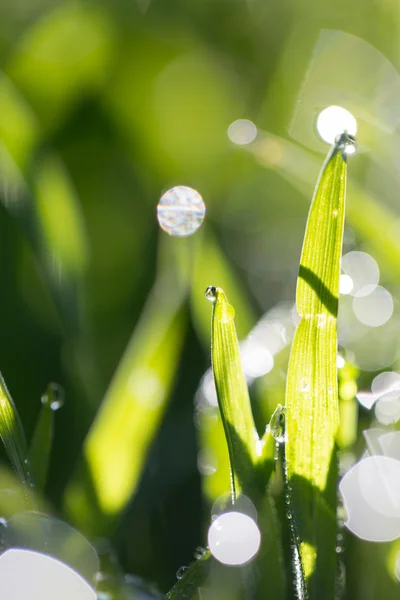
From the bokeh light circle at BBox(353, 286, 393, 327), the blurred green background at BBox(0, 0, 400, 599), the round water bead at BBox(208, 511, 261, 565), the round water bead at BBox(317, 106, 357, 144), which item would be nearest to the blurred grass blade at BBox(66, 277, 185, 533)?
the blurred green background at BBox(0, 0, 400, 599)

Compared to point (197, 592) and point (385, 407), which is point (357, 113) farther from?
point (197, 592)

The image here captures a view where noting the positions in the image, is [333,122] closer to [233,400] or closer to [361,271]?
[361,271]

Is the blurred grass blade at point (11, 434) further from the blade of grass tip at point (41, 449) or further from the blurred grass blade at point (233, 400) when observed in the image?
the blurred grass blade at point (233, 400)

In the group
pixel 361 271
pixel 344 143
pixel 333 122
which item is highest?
pixel 333 122

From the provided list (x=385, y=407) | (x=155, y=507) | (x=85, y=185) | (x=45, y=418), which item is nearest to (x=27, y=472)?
(x=45, y=418)

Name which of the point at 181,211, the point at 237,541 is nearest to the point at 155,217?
the point at 181,211

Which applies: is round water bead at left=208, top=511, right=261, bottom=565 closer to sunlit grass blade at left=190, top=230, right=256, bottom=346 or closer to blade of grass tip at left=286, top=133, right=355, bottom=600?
blade of grass tip at left=286, top=133, right=355, bottom=600

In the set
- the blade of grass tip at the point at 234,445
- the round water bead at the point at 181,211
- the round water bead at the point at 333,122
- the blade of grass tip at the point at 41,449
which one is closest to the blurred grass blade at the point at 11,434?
the blade of grass tip at the point at 41,449
